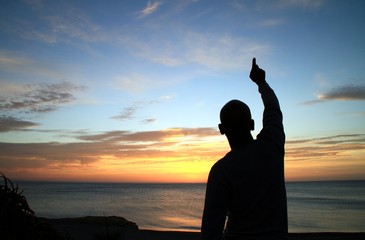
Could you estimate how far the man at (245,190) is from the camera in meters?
1.59

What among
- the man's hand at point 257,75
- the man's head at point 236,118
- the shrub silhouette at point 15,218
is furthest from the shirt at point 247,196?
the shrub silhouette at point 15,218

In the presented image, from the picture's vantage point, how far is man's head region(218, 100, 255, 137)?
1.76 meters

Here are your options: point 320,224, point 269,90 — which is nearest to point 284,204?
point 269,90

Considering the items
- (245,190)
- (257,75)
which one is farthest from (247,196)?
(257,75)

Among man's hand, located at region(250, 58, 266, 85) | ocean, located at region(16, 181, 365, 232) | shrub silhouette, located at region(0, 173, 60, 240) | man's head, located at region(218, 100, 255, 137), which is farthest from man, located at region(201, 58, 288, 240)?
ocean, located at region(16, 181, 365, 232)

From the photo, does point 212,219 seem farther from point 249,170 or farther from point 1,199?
point 1,199

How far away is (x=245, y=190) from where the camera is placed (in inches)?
63.3

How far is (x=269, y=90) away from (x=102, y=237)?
11.5ft

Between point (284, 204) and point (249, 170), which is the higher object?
point (249, 170)

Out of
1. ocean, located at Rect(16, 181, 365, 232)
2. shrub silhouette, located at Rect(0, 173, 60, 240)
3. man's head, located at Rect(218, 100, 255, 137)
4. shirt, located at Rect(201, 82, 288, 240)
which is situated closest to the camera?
shirt, located at Rect(201, 82, 288, 240)

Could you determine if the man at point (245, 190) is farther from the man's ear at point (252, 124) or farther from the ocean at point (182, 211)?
the ocean at point (182, 211)

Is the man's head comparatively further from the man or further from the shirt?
the shirt

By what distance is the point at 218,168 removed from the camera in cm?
162

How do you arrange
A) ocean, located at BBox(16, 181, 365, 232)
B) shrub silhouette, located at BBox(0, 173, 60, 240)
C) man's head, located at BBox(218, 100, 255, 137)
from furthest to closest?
ocean, located at BBox(16, 181, 365, 232), shrub silhouette, located at BBox(0, 173, 60, 240), man's head, located at BBox(218, 100, 255, 137)
